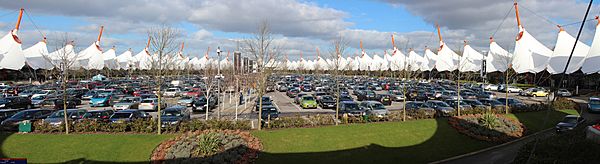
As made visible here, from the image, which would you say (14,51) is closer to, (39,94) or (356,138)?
(39,94)

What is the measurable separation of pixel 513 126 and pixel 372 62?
4223 inches

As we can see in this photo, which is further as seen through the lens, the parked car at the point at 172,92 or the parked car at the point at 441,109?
the parked car at the point at 172,92

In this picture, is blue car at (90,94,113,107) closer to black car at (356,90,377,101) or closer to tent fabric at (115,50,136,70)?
black car at (356,90,377,101)

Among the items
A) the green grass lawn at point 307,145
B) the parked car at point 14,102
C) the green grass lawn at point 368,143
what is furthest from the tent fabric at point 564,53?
the parked car at point 14,102

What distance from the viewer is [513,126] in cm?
2177

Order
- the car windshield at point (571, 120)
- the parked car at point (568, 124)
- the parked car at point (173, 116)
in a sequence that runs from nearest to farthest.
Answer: the parked car at point (173, 116), the parked car at point (568, 124), the car windshield at point (571, 120)

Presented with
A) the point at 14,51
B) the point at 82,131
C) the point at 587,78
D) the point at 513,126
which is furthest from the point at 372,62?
the point at 82,131

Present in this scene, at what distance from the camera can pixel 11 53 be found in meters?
66.4

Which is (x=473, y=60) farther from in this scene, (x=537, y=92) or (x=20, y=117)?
(x=20, y=117)

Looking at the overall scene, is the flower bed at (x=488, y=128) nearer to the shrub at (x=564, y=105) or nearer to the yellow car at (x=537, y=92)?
the shrub at (x=564, y=105)

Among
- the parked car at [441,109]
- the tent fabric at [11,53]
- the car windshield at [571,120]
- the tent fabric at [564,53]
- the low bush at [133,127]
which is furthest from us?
the tent fabric at [11,53]

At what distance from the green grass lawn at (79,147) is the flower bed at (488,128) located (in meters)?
15.2

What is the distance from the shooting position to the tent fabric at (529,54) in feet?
210

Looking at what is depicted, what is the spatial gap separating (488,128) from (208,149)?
14793 mm
